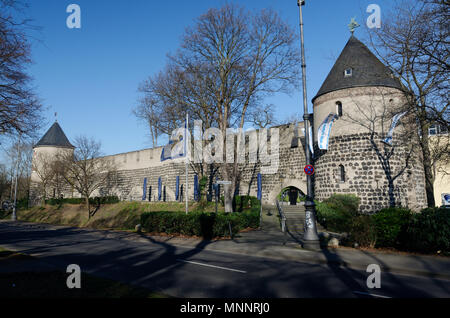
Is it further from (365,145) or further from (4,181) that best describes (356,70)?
(4,181)

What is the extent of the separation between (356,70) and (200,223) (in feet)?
45.2

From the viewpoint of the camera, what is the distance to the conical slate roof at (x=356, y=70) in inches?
778

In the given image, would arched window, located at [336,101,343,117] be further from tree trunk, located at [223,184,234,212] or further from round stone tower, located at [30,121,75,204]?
round stone tower, located at [30,121,75,204]

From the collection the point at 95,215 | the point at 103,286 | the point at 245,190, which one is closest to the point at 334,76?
the point at 245,190

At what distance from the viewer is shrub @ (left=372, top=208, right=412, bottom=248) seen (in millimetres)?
11273

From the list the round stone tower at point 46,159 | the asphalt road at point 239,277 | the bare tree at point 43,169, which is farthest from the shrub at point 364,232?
the round stone tower at point 46,159

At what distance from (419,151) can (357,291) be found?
18.3 m

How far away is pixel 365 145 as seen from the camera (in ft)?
64.2

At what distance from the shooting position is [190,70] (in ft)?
67.6

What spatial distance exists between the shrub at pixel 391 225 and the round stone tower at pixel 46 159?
4162cm

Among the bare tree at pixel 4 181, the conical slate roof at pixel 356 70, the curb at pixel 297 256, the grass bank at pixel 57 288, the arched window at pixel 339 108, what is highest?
the conical slate roof at pixel 356 70

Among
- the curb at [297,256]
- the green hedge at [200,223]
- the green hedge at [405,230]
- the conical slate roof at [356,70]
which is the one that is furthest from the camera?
the conical slate roof at [356,70]

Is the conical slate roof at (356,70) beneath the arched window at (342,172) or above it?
above

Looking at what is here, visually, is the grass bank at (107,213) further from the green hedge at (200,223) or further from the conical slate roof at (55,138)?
the conical slate roof at (55,138)
